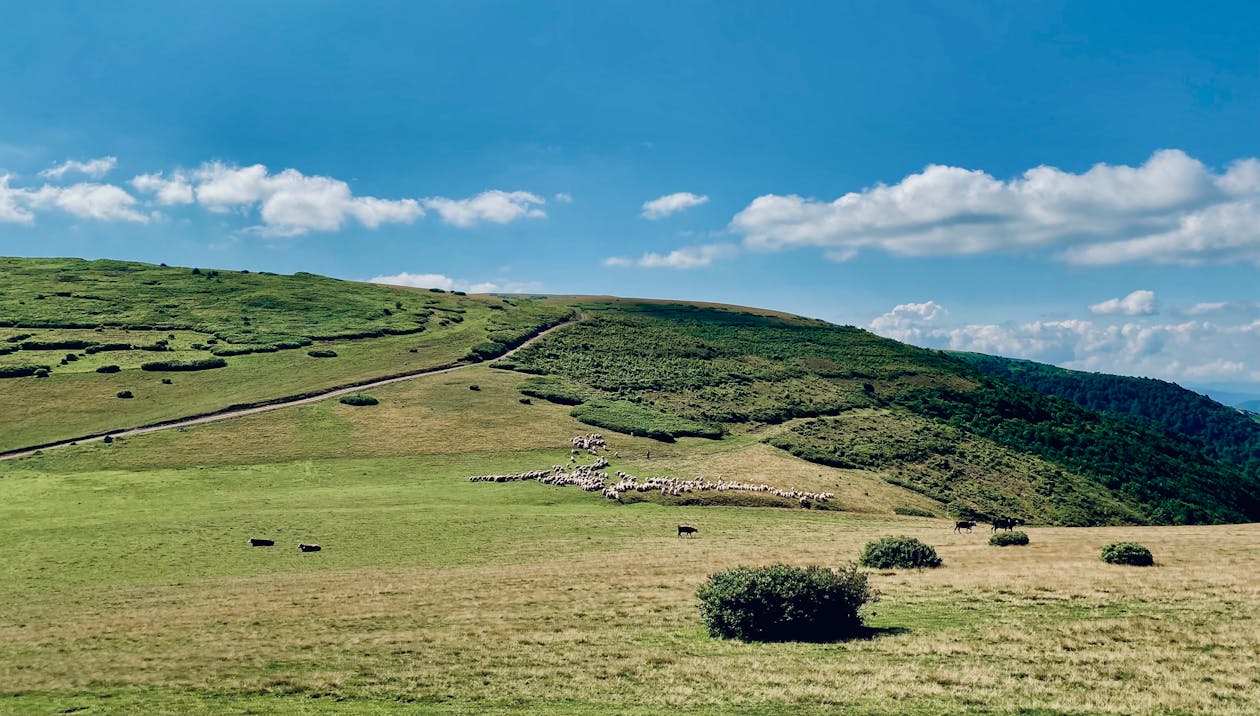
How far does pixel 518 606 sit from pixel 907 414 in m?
91.5

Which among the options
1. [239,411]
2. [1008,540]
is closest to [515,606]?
[1008,540]

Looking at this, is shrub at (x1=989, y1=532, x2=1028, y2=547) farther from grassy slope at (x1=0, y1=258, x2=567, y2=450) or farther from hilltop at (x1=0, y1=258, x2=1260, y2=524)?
grassy slope at (x1=0, y1=258, x2=567, y2=450)

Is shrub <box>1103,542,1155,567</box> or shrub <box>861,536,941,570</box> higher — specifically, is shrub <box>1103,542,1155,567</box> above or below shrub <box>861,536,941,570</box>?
above

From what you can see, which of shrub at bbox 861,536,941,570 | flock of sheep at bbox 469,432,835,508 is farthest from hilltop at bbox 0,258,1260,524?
shrub at bbox 861,536,941,570

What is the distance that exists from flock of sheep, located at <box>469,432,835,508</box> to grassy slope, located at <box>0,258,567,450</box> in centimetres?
3893

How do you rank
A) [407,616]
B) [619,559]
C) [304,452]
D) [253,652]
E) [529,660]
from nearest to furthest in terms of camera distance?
[529,660] < [253,652] < [407,616] < [619,559] < [304,452]

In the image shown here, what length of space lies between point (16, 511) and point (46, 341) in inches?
2544

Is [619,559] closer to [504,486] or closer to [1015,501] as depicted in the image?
[504,486]

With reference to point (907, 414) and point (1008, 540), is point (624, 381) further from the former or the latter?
point (1008, 540)

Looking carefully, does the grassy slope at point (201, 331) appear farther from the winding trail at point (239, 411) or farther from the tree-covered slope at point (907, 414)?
the tree-covered slope at point (907, 414)

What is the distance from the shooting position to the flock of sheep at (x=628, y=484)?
196ft

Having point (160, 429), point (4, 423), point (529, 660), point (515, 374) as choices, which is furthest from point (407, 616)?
point (515, 374)

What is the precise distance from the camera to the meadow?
18656mm

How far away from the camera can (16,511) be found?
47.9m
